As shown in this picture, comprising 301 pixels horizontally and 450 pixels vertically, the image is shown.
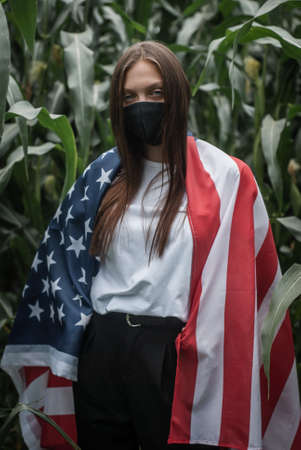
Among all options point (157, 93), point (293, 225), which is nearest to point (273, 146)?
point (293, 225)

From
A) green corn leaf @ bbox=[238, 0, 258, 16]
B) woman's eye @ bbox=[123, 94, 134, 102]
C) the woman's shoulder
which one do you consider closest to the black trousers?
the woman's shoulder

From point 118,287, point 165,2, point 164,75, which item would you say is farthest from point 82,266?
point 165,2

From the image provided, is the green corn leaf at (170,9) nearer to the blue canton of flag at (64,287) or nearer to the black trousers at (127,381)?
the blue canton of flag at (64,287)

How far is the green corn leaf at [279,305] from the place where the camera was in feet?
2.90

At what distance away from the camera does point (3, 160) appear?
1596 millimetres

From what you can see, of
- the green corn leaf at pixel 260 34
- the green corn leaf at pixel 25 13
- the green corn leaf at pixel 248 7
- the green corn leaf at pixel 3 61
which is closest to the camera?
the green corn leaf at pixel 3 61

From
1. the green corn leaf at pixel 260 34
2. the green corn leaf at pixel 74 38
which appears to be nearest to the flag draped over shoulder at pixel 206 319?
the green corn leaf at pixel 260 34

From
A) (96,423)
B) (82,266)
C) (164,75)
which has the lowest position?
(96,423)

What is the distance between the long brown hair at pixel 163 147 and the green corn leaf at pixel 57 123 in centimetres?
13

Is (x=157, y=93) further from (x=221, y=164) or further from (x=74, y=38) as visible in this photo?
(x=74, y=38)

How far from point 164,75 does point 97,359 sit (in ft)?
1.80

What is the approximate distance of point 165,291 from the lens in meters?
1.00

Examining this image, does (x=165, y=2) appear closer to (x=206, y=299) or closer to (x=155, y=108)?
(x=155, y=108)

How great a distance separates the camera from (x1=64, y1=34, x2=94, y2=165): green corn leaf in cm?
132
